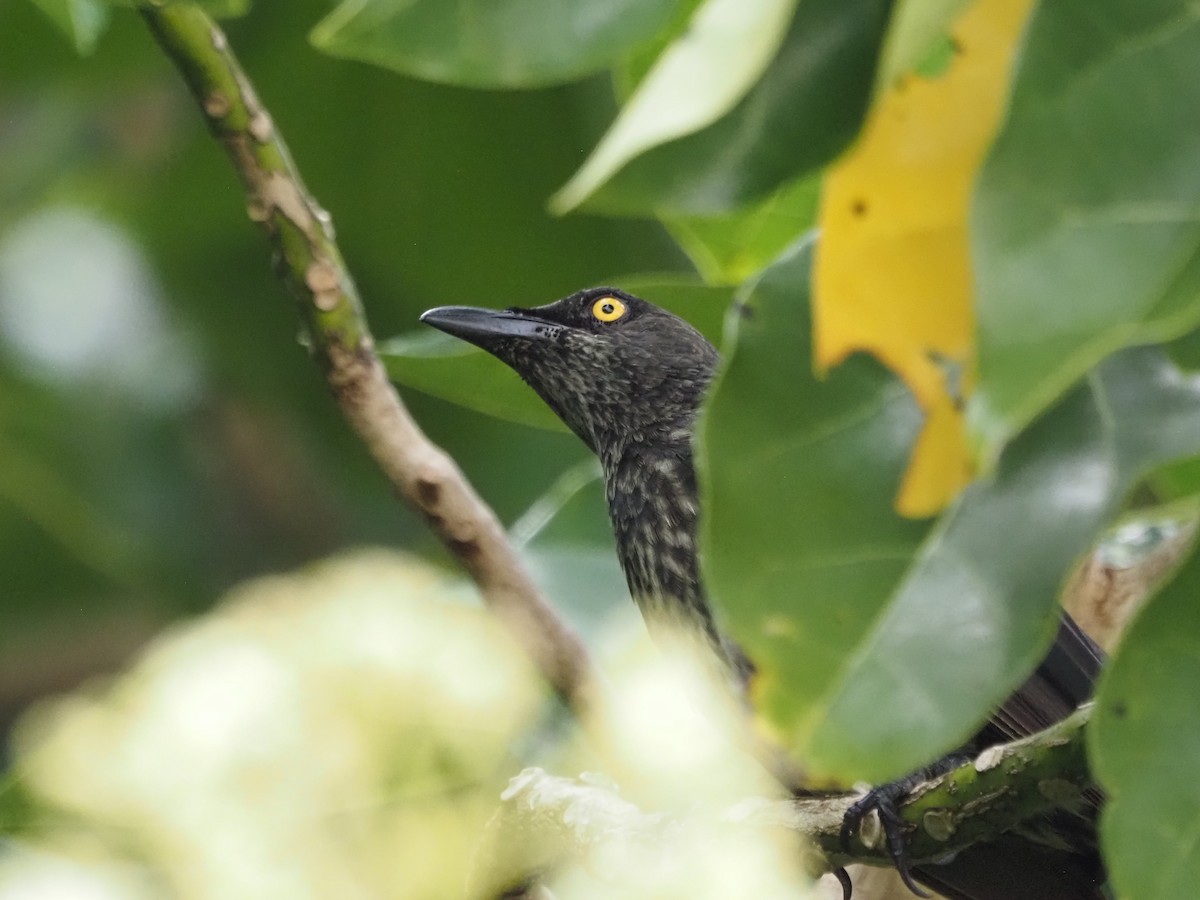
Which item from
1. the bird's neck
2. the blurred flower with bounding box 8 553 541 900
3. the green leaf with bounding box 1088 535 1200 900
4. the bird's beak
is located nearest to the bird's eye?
the bird's beak

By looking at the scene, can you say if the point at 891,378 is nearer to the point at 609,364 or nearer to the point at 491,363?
the point at 491,363

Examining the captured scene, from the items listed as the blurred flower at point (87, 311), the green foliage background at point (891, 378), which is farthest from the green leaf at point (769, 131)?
the blurred flower at point (87, 311)

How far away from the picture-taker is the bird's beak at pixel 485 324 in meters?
2.59

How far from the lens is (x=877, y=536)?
0.88 metres

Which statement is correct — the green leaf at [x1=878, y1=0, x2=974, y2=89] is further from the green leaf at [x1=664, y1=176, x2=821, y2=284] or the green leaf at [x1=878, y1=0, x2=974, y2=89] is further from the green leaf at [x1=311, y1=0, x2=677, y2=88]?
the green leaf at [x1=664, y1=176, x2=821, y2=284]

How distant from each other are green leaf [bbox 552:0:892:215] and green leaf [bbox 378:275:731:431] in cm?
110

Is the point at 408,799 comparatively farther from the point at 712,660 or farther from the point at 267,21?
the point at 267,21

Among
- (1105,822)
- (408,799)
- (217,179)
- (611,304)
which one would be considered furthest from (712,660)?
(217,179)

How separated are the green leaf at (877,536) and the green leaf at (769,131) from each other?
108 millimetres

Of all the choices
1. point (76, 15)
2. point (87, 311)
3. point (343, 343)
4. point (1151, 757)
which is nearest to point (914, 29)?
point (1151, 757)

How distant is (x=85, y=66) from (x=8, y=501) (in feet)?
4.16

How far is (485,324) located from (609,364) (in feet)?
0.95

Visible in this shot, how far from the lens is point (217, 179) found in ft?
11.1

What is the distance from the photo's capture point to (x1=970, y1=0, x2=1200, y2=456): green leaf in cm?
68
